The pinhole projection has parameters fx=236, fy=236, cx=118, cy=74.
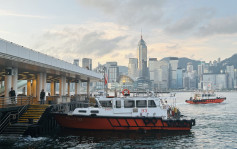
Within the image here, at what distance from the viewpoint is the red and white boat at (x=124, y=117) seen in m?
27.9

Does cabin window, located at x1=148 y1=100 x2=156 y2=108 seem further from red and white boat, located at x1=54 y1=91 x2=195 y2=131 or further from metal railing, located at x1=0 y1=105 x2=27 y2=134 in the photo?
metal railing, located at x1=0 y1=105 x2=27 y2=134

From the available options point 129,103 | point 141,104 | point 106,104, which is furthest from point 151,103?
point 106,104

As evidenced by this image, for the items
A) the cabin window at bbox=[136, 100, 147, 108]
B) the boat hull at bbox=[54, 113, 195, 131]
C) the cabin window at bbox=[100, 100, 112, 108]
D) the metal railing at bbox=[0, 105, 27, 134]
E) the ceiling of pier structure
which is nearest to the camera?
the metal railing at bbox=[0, 105, 27, 134]

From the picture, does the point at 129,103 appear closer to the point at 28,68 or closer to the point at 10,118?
the point at 10,118

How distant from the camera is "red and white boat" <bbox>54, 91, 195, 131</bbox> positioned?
91.7 ft

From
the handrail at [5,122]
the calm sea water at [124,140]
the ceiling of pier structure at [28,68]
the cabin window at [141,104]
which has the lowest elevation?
the calm sea water at [124,140]

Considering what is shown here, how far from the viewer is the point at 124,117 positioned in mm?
27766

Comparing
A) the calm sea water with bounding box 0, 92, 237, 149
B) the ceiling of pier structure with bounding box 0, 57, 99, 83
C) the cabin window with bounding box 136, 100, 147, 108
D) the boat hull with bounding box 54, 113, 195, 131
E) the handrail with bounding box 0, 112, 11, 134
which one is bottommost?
the calm sea water with bounding box 0, 92, 237, 149

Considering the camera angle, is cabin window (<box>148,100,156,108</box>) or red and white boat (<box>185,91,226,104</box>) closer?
cabin window (<box>148,100,156,108</box>)

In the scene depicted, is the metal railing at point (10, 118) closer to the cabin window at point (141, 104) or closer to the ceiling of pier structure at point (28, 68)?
the ceiling of pier structure at point (28, 68)

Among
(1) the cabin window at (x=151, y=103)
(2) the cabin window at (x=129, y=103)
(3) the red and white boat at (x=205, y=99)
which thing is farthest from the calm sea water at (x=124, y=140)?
(3) the red and white boat at (x=205, y=99)

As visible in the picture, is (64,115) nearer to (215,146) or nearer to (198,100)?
(215,146)

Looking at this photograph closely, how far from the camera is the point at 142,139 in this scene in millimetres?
25547

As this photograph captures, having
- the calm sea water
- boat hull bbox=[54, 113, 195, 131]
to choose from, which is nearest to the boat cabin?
boat hull bbox=[54, 113, 195, 131]
